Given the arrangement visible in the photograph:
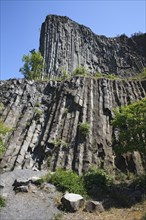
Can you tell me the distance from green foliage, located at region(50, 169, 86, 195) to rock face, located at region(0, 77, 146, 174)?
1796 millimetres

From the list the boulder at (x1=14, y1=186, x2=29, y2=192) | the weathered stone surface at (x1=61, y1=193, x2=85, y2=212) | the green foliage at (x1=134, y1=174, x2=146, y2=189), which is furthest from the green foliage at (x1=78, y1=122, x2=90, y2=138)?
the weathered stone surface at (x1=61, y1=193, x2=85, y2=212)

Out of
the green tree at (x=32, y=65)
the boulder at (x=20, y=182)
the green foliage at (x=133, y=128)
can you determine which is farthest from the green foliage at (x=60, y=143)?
the green tree at (x=32, y=65)

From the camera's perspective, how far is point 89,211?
14914 mm

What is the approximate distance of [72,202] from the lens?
15.0 metres

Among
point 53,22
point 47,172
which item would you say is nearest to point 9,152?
point 47,172

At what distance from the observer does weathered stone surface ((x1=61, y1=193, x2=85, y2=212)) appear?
14945 millimetres

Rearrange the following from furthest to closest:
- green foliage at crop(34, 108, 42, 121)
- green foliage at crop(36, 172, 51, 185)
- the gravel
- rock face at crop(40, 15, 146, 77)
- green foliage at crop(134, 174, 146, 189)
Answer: rock face at crop(40, 15, 146, 77), green foliage at crop(34, 108, 42, 121), green foliage at crop(134, 174, 146, 189), green foliage at crop(36, 172, 51, 185), the gravel

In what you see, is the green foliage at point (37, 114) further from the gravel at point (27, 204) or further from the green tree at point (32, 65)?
the green tree at point (32, 65)

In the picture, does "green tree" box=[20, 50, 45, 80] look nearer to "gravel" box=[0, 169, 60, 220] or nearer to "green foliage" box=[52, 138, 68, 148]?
"green foliage" box=[52, 138, 68, 148]

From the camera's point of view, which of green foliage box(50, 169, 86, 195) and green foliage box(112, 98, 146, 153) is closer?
green foliage box(50, 169, 86, 195)

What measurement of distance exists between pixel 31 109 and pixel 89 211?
625 inches

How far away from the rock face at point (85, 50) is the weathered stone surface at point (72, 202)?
4038cm

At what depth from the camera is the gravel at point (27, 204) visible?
1402 centimetres

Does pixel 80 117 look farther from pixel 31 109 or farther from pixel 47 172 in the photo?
pixel 47 172
